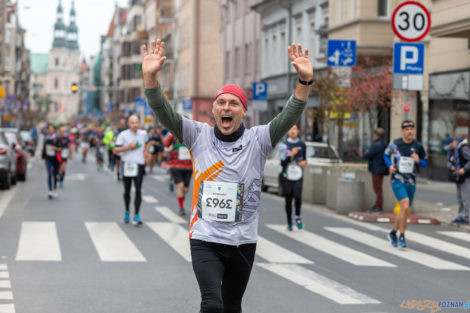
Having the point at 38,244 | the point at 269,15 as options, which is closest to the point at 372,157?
the point at 38,244

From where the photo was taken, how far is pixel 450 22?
22203 mm

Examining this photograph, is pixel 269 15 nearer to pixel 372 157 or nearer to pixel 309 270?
pixel 372 157

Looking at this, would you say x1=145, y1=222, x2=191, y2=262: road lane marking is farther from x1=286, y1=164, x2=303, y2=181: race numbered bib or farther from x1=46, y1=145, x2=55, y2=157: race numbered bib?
x1=46, y1=145, x2=55, y2=157: race numbered bib

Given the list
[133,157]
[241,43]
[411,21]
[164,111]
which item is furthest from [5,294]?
[241,43]

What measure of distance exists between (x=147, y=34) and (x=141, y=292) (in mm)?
94600

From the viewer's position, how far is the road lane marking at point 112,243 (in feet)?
35.1

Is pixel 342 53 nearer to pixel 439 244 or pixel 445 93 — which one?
pixel 445 93

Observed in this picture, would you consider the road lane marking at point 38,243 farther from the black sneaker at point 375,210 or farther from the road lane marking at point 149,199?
the black sneaker at point 375,210

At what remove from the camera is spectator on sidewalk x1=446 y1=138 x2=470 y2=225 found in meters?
15.7

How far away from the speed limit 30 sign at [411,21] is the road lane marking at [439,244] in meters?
3.70

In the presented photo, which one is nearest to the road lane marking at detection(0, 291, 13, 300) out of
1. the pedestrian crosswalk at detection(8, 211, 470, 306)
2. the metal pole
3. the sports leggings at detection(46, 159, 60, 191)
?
the pedestrian crosswalk at detection(8, 211, 470, 306)

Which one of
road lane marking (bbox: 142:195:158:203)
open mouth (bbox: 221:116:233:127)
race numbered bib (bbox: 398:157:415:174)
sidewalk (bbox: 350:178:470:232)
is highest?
open mouth (bbox: 221:116:233:127)

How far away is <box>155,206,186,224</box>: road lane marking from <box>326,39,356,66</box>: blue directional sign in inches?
210

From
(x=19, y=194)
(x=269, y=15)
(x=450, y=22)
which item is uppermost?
(x=269, y=15)
